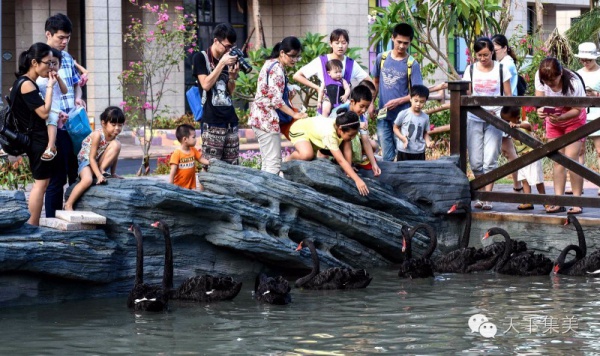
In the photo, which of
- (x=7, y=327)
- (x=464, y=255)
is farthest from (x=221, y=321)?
(x=464, y=255)

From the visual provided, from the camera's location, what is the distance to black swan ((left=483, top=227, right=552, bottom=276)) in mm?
11086

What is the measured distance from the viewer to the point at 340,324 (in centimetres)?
894

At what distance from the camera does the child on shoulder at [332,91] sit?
1233 centimetres

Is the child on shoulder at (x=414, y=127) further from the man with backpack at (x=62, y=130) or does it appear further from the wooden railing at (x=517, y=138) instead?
the man with backpack at (x=62, y=130)

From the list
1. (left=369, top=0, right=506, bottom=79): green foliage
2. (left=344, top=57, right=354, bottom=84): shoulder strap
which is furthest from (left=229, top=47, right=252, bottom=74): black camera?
(left=369, top=0, right=506, bottom=79): green foliage

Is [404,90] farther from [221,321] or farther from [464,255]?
[221,321]

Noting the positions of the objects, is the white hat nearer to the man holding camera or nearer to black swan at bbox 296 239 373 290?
the man holding camera

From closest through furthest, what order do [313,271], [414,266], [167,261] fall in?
[167,261], [313,271], [414,266]

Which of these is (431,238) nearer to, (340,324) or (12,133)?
(340,324)

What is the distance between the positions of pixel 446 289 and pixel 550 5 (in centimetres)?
2783

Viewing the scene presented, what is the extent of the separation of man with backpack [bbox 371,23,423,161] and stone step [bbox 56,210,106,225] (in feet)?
12.7

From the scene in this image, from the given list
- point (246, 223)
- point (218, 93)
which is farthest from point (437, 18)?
point (246, 223)

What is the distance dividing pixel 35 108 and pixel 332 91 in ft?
11.4

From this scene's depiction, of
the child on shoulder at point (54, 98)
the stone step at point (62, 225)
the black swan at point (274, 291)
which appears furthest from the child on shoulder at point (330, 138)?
the stone step at point (62, 225)
